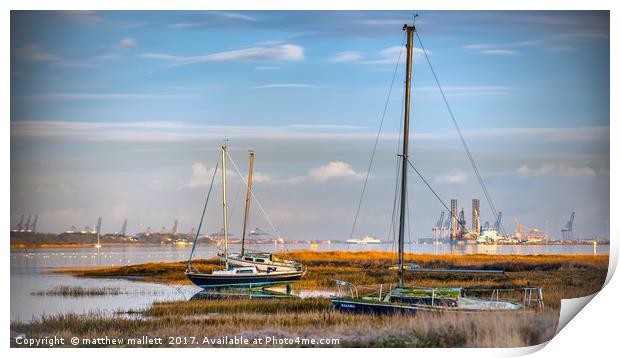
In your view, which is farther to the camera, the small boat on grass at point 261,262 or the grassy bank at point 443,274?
the small boat on grass at point 261,262

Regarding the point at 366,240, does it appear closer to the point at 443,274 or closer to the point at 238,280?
the point at 443,274

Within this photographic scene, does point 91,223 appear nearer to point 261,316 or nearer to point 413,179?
point 261,316

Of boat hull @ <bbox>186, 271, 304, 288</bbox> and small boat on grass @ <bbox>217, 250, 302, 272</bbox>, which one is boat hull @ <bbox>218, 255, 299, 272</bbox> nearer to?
small boat on grass @ <bbox>217, 250, 302, 272</bbox>

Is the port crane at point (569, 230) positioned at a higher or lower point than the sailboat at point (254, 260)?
higher

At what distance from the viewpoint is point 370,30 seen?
23.0 meters

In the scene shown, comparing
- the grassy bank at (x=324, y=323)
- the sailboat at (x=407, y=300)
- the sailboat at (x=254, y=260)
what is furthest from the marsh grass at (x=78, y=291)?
the sailboat at (x=407, y=300)

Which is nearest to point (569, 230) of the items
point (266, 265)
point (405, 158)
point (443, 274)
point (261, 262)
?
point (443, 274)

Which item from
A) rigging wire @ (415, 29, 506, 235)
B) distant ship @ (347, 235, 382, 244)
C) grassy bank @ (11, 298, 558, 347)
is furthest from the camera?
distant ship @ (347, 235, 382, 244)

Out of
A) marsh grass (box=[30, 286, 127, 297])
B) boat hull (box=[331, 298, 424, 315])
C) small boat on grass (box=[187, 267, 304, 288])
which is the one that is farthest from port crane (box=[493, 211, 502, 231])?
marsh grass (box=[30, 286, 127, 297])

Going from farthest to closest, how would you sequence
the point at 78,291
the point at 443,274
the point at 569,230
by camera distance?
the point at 443,274 → the point at 78,291 → the point at 569,230

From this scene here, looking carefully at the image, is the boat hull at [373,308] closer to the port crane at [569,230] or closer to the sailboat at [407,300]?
the sailboat at [407,300]

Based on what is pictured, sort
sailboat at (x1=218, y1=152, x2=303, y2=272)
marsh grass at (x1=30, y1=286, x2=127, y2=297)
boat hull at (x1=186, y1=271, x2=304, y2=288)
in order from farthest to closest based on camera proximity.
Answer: sailboat at (x1=218, y1=152, x2=303, y2=272)
boat hull at (x1=186, y1=271, x2=304, y2=288)
marsh grass at (x1=30, y1=286, x2=127, y2=297)

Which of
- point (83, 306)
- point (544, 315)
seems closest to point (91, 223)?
point (83, 306)
